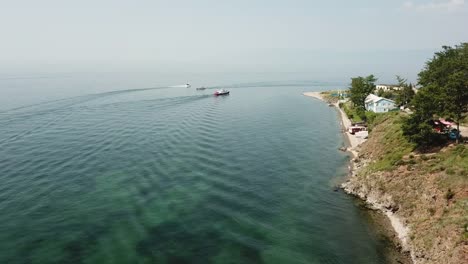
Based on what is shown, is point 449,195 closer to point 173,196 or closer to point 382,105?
point 173,196

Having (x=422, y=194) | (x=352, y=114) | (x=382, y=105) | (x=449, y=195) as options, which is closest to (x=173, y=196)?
(x=422, y=194)

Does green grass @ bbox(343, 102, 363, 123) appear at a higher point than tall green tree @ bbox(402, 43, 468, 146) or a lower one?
lower

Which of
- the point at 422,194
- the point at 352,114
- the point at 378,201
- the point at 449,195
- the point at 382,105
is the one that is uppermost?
the point at 382,105

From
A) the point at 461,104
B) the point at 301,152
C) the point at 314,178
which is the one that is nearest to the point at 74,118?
the point at 301,152

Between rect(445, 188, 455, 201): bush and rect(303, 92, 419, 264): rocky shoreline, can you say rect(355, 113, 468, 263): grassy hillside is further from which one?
A: rect(303, 92, 419, 264): rocky shoreline

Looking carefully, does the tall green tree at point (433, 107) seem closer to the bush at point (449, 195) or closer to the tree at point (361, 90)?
the bush at point (449, 195)

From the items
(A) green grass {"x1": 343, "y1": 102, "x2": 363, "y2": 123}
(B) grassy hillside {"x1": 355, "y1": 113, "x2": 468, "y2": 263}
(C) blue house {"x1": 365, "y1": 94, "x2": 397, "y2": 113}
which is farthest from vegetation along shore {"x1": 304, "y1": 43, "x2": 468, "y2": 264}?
(C) blue house {"x1": 365, "y1": 94, "x2": 397, "y2": 113}

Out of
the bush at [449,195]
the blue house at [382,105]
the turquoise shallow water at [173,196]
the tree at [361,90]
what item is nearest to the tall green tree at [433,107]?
the turquoise shallow water at [173,196]
